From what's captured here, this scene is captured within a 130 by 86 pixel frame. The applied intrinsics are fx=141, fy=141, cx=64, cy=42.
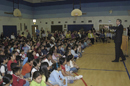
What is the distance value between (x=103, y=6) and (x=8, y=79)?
57.6ft

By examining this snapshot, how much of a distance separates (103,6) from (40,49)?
1380 centimetres

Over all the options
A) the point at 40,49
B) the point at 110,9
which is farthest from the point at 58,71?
the point at 110,9

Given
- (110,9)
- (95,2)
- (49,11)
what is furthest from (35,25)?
(110,9)

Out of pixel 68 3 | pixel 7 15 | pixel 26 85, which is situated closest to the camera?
pixel 26 85

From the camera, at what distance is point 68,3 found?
781 inches

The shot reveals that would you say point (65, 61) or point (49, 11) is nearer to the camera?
point (65, 61)

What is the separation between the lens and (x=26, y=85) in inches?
159

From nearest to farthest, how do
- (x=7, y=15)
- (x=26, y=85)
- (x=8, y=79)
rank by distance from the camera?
(x=8, y=79)
(x=26, y=85)
(x=7, y=15)

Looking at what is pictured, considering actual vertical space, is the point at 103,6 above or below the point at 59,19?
above

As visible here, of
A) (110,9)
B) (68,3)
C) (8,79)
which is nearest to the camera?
(8,79)

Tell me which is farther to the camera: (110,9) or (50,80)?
(110,9)

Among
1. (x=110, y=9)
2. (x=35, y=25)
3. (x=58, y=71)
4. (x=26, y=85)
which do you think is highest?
(x=110, y=9)

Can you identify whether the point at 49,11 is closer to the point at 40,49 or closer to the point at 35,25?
the point at 35,25

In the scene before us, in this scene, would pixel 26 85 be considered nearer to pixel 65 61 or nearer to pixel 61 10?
pixel 65 61
